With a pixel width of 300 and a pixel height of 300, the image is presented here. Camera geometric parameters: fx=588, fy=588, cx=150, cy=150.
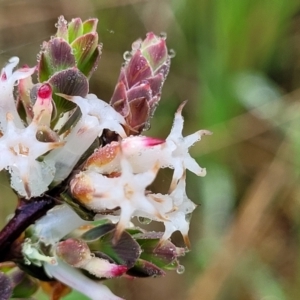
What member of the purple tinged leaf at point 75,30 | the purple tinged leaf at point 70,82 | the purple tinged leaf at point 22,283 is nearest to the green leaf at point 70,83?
the purple tinged leaf at point 70,82

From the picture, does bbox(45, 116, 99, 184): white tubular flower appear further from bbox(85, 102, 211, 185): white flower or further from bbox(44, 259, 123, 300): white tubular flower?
bbox(44, 259, 123, 300): white tubular flower

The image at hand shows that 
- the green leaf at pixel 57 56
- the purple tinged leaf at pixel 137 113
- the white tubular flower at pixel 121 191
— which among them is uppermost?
the green leaf at pixel 57 56

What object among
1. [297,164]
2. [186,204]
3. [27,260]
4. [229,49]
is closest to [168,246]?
[186,204]

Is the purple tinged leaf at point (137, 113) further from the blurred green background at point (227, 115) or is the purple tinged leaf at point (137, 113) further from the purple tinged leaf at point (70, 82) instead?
the blurred green background at point (227, 115)

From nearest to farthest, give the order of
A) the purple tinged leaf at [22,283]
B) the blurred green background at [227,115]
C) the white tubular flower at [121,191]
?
the white tubular flower at [121,191] < the purple tinged leaf at [22,283] < the blurred green background at [227,115]

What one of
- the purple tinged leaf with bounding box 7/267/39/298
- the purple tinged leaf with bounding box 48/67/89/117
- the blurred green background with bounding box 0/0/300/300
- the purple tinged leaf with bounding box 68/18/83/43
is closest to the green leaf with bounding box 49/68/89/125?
the purple tinged leaf with bounding box 48/67/89/117

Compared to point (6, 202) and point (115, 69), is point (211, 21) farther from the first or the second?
point (6, 202)
